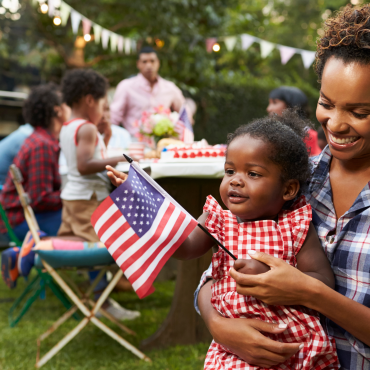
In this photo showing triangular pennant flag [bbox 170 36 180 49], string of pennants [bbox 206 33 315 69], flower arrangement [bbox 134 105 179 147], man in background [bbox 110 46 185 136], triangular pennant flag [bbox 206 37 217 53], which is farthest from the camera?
triangular pennant flag [bbox 206 37 217 53]

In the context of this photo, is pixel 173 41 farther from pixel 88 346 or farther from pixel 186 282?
pixel 88 346

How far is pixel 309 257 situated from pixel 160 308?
3140mm

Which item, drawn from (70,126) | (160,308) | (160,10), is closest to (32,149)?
(70,126)

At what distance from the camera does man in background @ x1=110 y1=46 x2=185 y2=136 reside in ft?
18.5

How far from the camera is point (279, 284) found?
1.21m

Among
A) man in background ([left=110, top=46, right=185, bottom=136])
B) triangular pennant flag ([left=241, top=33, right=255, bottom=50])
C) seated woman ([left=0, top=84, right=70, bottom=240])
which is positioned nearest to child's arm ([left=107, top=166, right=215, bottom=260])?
seated woman ([left=0, top=84, right=70, bottom=240])

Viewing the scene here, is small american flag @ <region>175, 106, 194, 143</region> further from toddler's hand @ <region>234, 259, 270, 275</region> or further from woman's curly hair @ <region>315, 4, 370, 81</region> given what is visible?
toddler's hand @ <region>234, 259, 270, 275</region>

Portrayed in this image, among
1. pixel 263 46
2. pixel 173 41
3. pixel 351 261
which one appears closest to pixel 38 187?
pixel 351 261

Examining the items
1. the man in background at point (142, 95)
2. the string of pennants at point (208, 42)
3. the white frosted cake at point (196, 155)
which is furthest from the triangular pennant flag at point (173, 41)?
the white frosted cake at point (196, 155)

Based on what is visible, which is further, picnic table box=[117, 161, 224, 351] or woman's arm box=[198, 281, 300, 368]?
picnic table box=[117, 161, 224, 351]

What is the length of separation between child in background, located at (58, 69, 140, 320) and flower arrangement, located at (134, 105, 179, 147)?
0.41 m

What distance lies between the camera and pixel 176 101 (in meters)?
5.84

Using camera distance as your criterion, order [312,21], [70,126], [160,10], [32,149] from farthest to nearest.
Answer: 1. [312,21]
2. [160,10]
3. [32,149]
4. [70,126]

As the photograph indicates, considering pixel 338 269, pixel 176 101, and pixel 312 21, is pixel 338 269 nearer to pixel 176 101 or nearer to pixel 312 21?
pixel 176 101
